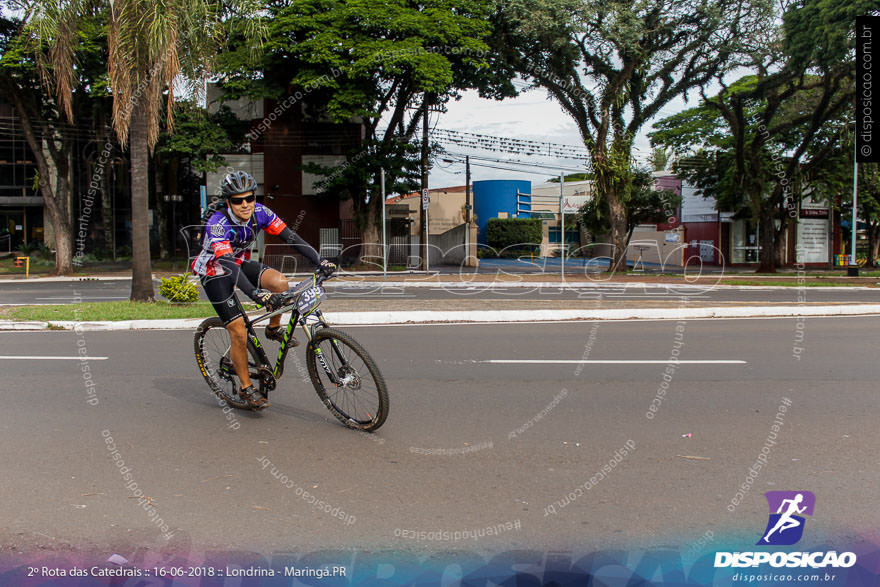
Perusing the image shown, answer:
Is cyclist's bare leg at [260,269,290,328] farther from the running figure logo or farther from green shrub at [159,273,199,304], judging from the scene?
green shrub at [159,273,199,304]

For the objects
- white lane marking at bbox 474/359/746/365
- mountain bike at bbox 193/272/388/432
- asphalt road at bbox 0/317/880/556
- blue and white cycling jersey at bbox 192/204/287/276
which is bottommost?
asphalt road at bbox 0/317/880/556

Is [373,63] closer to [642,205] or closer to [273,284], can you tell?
[642,205]

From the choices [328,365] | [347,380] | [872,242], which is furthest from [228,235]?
[872,242]

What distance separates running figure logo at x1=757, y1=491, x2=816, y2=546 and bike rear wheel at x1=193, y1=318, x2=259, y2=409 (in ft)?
12.4

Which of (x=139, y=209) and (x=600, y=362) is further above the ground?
(x=139, y=209)

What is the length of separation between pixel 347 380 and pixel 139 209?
1113cm

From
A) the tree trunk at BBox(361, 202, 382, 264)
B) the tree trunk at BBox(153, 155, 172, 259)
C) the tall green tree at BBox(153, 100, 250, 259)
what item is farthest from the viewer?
the tree trunk at BBox(153, 155, 172, 259)

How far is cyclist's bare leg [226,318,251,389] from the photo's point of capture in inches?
224

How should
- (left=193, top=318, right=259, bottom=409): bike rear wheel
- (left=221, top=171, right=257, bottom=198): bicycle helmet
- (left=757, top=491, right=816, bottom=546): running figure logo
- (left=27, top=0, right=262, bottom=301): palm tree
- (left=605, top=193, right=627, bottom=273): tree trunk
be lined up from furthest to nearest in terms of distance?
(left=605, top=193, right=627, bottom=273): tree trunk < (left=27, top=0, right=262, bottom=301): palm tree < (left=193, top=318, right=259, bottom=409): bike rear wheel < (left=221, top=171, right=257, bottom=198): bicycle helmet < (left=757, top=491, right=816, bottom=546): running figure logo

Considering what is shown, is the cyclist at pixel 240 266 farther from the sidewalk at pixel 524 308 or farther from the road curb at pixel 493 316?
the sidewalk at pixel 524 308

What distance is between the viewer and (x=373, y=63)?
27000mm

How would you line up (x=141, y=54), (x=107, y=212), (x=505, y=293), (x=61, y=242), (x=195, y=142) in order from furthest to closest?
(x=107, y=212) < (x=195, y=142) < (x=61, y=242) < (x=505, y=293) < (x=141, y=54)

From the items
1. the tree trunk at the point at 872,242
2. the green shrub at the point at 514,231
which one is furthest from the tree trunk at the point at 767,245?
the green shrub at the point at 514,231

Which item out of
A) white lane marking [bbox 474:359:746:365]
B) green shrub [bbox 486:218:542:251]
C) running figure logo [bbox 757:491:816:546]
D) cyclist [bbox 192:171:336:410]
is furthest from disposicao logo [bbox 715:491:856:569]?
green shrub [bbox 486:218:542:251]
